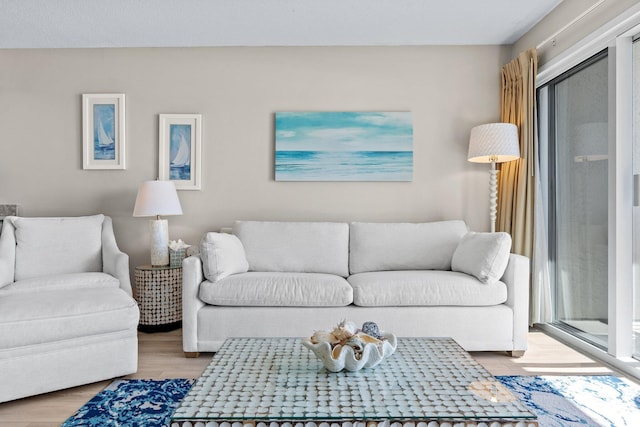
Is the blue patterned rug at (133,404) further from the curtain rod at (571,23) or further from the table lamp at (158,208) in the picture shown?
the curtain rod at (571,23)

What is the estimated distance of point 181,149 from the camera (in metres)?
3.75

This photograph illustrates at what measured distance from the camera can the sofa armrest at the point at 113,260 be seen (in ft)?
9.62

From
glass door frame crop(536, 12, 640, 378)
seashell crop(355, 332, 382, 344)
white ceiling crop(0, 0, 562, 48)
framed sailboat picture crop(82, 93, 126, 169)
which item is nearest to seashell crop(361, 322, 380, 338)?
seashell crop(355, 332, 382, 344)

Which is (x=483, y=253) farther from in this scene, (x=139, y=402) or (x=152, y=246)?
(x=152, y=246)

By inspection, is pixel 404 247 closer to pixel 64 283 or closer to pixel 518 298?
pixel 518 298

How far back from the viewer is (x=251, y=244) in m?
3.25

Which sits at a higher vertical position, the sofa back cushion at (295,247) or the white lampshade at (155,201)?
the white lampshade at (155,201)

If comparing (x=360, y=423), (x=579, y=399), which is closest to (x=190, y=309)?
(x=360, y=423)

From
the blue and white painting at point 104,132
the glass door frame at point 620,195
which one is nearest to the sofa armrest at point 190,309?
the blue and white painting at point 104,132

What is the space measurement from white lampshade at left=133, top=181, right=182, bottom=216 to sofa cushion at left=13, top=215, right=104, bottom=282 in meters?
0.41

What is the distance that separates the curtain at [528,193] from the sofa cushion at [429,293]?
692mm

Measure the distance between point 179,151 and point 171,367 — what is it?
195cm

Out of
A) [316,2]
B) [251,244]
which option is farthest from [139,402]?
[316,2]

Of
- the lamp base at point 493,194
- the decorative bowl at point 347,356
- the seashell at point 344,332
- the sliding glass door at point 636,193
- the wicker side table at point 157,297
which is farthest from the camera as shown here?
the lamp base at point 493,194
